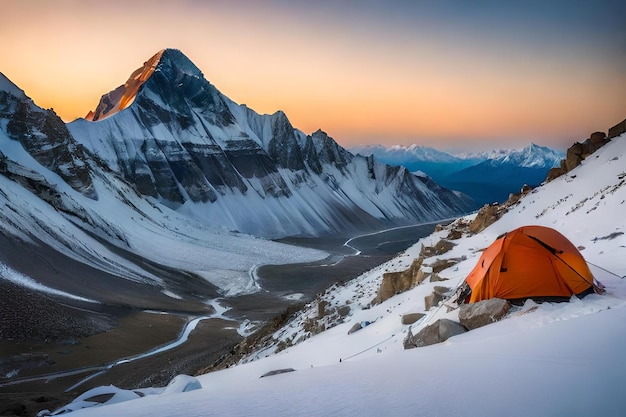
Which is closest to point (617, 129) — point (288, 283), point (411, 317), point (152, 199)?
point (411, 317)

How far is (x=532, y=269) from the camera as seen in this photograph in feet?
37.3

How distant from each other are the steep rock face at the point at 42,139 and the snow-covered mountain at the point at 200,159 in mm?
31196

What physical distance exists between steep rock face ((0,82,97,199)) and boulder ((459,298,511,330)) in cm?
8910

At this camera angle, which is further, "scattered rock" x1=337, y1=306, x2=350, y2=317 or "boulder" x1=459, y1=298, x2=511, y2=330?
"scattered rock" x1=337, y1=306, x2=350, y2=317

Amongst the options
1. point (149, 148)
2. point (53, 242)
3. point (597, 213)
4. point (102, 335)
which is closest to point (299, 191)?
point (149, 148)

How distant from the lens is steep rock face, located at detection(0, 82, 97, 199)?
8569 cm

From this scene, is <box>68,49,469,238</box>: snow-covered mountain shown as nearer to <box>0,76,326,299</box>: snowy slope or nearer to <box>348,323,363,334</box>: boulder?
A: <box>0,76,326,299</box>: snowy slope

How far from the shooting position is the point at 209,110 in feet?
587

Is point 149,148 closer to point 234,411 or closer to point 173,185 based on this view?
point 173,185

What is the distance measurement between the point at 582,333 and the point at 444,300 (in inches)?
266

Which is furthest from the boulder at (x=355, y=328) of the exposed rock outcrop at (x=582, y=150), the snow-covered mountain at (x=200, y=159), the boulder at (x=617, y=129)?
the snow-covered mountain at (x=200, y=159)

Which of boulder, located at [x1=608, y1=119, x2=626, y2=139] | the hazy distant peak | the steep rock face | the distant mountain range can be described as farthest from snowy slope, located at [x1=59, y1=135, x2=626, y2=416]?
the hazy distant peak

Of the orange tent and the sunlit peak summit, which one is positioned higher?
the sunlit peak summit

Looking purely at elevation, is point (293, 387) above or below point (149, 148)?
below
